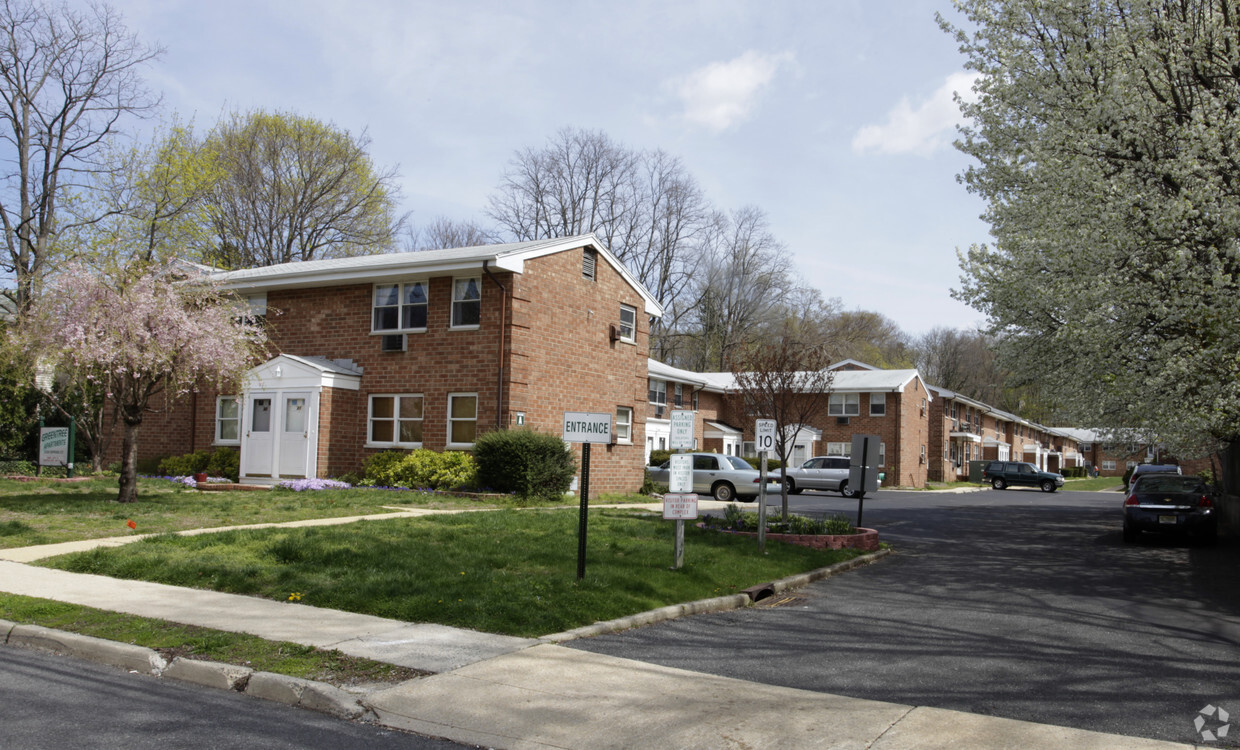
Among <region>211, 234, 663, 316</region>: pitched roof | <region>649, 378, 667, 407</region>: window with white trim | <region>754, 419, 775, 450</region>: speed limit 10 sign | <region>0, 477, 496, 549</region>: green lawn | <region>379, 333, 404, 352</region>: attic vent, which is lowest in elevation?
<region>0, 477, 496, 549</region>: green lawn

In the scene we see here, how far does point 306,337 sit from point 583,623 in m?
19.1

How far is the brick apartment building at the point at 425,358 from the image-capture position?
73.0 ft

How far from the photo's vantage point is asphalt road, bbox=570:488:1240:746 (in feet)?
20.8

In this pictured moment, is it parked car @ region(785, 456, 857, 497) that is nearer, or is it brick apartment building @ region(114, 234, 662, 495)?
brick apartment building @ region(114, 234, 662, 495)

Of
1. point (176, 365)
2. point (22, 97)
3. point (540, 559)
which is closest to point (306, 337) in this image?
point (176, 365)

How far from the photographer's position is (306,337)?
25125mm

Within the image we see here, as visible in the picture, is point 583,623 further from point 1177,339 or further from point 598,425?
point 1177,339

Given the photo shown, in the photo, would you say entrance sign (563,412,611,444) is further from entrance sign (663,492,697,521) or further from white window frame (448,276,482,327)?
white window frame (448,276,482,327)

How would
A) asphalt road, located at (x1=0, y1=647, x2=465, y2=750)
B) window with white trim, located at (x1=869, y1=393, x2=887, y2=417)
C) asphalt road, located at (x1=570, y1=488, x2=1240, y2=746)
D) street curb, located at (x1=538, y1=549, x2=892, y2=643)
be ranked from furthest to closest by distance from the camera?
window with white trim, located at (x1=869, y1=393, x2=887, y2=417) < street curb, located at (x1=538, y1=549, x2=892, y2=643) < asphalt road, located at (x1=570, y1=488, x2=1240, y2=746) < asphalt road, located at (x1=0, y1=647, x2=465, y2=750)

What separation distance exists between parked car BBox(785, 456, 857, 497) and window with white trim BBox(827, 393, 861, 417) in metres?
9.76

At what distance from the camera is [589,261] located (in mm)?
24781

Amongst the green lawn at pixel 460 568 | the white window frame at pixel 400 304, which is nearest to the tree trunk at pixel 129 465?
the green lawn at pixel 460 568

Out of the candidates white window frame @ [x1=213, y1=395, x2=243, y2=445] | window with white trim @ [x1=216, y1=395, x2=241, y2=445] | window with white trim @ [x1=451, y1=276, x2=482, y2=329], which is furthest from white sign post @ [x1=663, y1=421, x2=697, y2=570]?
window with white trim @ [x1=216, y1=395, x2=241, y2=445]

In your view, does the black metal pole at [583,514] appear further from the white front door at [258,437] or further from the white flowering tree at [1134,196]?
the white front door at [258,437]
